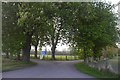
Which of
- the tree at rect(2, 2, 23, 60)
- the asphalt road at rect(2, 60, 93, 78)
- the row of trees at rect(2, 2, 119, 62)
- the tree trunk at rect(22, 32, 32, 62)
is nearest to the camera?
the asphalt road at rect(2, 60, 93, 78)

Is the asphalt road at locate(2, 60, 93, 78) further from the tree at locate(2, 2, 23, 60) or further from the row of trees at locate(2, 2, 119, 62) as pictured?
the tree at locate(2, 2, 23, 60)

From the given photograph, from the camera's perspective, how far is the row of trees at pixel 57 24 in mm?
32094

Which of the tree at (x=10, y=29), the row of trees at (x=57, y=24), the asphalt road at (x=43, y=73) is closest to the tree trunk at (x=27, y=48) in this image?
the row of trees at (x=57, y=24)

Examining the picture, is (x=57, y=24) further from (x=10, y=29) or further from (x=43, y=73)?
(x=43, y=73)

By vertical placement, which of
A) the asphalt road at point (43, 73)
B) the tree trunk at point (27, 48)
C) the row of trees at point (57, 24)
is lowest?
the asphalt road at point (43, 73)

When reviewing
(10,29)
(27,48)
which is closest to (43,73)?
(10,29)

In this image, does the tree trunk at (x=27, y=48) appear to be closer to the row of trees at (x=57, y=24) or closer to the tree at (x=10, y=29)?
the row of trees at (x=57, y=24)

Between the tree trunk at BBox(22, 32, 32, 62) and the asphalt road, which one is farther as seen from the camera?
the tree trunk at BBox(22, 32, 32, 62)

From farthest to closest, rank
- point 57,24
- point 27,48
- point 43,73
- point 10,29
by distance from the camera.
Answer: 1. point 27,48
2. point 57,24
3. point 10,29
4. point 43,73

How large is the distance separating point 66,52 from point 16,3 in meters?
40.0

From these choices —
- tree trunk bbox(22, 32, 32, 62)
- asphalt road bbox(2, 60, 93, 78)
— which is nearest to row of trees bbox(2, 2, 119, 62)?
tree trunk bbox(22, 32, 32, 62)

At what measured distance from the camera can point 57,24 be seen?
118 feet

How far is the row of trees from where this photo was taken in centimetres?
3209

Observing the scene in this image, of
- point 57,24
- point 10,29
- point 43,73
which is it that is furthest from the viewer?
point 57,24
